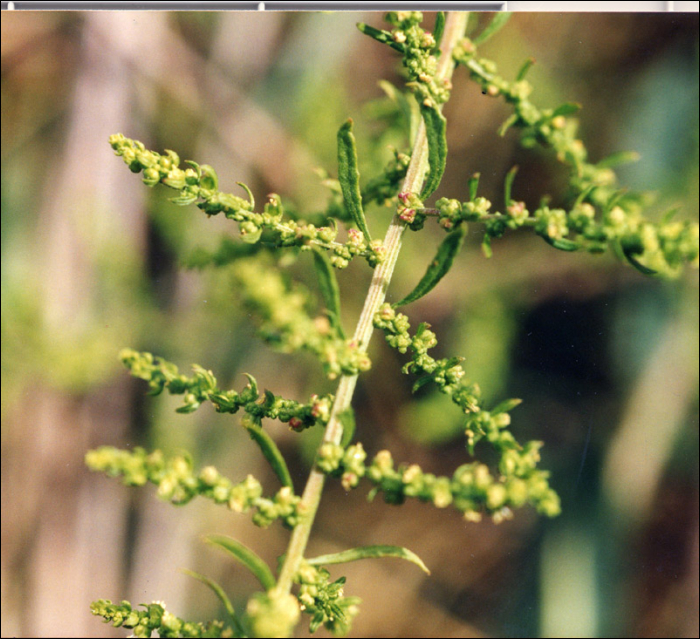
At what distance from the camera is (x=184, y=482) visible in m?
1.51

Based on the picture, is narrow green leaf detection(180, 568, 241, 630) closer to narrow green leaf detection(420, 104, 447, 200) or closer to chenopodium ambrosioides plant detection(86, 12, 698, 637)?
chenopodium ambrosioides plant detection(86, 12, 698, 637)

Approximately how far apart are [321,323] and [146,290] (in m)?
3.23

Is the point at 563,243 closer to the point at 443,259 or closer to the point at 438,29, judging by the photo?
the point at 443,259

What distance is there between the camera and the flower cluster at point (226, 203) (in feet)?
5.82

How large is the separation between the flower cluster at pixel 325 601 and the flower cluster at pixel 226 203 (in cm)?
96

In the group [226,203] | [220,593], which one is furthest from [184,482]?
[226,203]

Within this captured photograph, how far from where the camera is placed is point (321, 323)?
1435 mm

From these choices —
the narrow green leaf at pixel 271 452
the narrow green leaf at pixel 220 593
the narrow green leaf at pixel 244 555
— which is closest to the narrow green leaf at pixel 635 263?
the narrow green leaf at pixel 271 452

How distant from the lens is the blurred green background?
13.0ft

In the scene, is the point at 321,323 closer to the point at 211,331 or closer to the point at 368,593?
the point at 211,331

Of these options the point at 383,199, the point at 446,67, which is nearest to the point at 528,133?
the point at 446,67

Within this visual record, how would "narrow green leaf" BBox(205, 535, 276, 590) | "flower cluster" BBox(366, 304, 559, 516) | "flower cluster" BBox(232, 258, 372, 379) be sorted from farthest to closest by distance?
"narrow green leaf" BBox(205, 535, 276, 590)
"flower cluster" BBox(366, 304, 559, 516)
"flower cluster" BBox(232, 258, 372, 379)

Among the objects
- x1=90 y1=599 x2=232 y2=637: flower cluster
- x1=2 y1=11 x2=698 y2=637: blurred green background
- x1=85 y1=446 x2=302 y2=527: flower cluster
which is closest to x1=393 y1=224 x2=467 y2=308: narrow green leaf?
x1=85 y1=446 x2=302 y2=527: flower cluster

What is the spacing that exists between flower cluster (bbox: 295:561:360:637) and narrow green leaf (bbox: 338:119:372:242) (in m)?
1.06
